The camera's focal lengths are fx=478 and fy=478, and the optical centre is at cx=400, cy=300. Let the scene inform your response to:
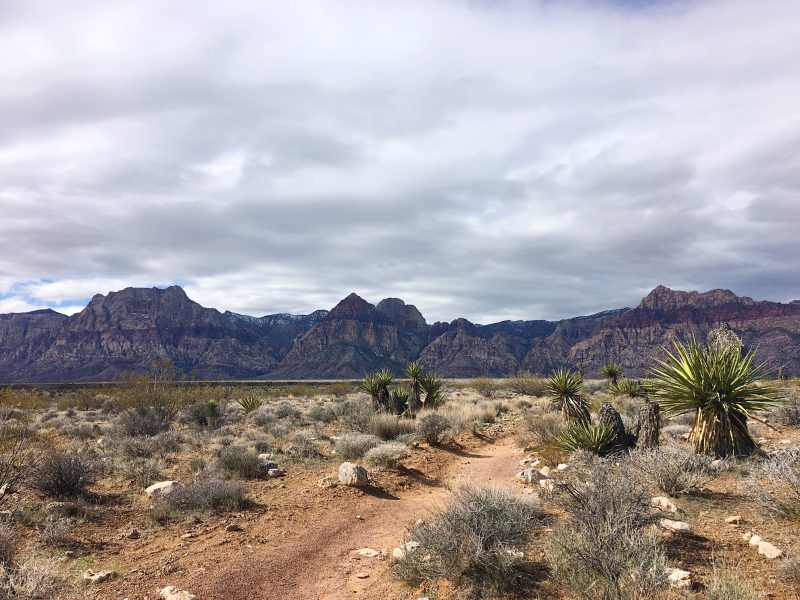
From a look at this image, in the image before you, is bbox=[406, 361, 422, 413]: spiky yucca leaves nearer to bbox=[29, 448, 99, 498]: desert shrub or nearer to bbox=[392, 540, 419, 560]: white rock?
bbox=[29, 448, 99, 498]: desert shrub

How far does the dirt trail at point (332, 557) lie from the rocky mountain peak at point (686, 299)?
175557 mm

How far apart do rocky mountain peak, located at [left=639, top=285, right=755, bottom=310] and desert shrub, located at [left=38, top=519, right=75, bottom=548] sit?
591ft

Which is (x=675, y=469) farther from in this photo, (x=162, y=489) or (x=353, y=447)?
(x=162, y=489)

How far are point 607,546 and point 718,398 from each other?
6.66 metres

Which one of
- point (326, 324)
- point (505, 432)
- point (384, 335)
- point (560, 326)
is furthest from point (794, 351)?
point (326, 324)

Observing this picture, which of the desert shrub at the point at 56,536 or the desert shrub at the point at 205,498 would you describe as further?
the desert shrub at the point at 205,498

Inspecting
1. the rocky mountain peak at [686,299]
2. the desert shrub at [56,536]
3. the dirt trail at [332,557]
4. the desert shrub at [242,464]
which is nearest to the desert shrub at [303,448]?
the desert shrub at [242,464]

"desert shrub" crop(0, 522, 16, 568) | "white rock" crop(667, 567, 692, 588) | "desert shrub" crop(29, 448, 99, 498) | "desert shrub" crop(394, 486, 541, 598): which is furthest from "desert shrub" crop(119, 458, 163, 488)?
"white rock" crop(667, 567, 692, 588)

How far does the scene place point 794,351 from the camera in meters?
76.7

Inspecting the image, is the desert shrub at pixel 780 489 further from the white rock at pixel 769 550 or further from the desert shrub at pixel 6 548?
the desert shrub at pixel 6 548

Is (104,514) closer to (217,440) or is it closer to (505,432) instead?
(217,440)

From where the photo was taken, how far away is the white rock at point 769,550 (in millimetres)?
5316

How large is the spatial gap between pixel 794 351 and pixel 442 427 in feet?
284

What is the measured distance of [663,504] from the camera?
7.33 metres
